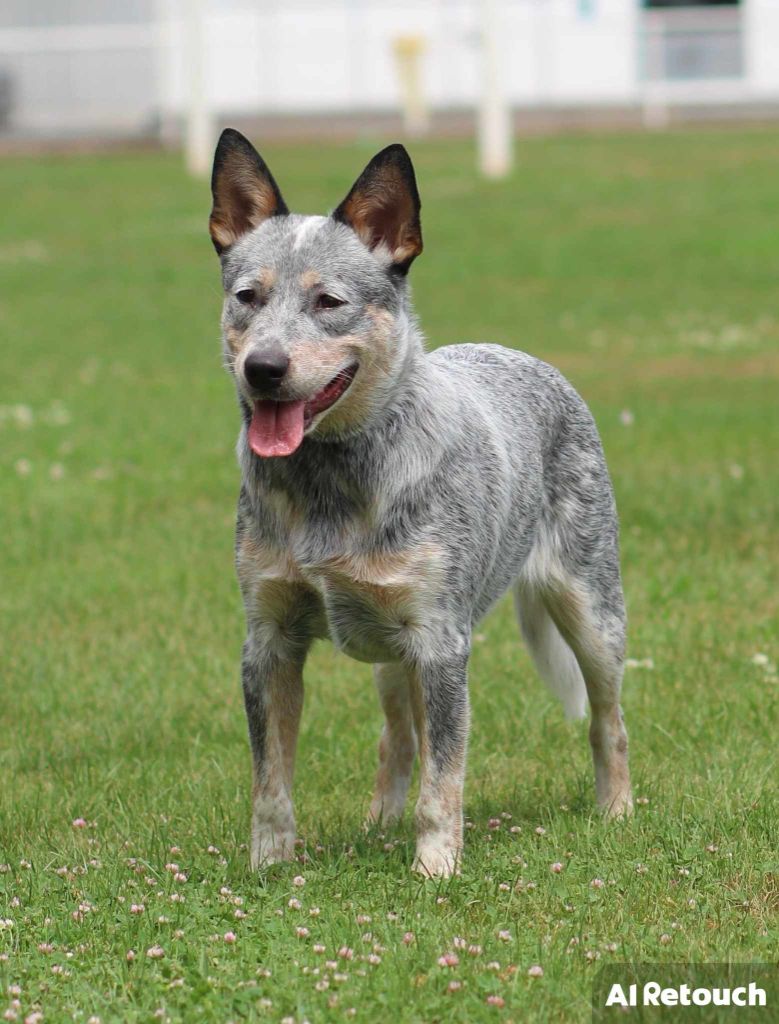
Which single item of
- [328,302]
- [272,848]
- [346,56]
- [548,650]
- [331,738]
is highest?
[328,302]

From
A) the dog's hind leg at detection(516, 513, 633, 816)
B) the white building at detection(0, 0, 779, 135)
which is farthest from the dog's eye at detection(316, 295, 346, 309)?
the white building at detection(0, 0, 779, 135)

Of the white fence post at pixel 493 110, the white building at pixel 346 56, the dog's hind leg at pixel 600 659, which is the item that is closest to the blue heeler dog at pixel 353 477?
the dog's hind leg at pixel 600 659

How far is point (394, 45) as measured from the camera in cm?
3928

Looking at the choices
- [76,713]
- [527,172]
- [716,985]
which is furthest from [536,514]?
[527,172]

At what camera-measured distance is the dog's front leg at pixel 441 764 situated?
5160mm

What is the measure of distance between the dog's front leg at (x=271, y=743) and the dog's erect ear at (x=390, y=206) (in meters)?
1.27

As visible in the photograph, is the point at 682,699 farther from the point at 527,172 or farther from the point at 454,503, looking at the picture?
the point at 527,172

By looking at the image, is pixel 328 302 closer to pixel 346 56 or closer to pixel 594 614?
pixel 594 614

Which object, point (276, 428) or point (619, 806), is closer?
point (276, 428)

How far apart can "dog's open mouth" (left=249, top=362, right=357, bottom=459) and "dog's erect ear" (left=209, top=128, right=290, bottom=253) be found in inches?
25.2

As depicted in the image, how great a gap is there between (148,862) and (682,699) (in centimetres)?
255

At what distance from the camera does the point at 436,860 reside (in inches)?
203

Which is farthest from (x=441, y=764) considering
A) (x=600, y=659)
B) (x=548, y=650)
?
(x=548, y=650)

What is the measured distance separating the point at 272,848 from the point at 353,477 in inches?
46.3
